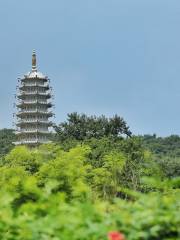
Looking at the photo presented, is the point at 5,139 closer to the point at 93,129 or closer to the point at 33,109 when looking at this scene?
the point at 33,109

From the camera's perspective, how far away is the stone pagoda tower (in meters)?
61.7

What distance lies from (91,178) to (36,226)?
30838 mm

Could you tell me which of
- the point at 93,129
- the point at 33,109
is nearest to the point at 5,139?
the point at 33,109

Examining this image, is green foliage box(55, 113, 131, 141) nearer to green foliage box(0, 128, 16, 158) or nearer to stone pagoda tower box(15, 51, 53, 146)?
stone pagoda tower box(15, 51, 53, 146)

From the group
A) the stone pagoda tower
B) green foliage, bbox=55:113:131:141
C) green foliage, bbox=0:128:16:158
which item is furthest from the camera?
green foliage, bbox=0:128:16:158

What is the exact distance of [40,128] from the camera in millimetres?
62438

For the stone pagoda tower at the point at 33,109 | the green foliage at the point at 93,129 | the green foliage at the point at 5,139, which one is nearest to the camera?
the green foliage at the point at 93,129

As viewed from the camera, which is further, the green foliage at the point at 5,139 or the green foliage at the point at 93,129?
the green foliage at the point at 5,139

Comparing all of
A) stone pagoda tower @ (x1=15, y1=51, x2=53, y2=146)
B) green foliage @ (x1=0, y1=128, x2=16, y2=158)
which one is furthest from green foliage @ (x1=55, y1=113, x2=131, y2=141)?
green foliage @ (x1=0, y1=128, x2=16, y2=158)

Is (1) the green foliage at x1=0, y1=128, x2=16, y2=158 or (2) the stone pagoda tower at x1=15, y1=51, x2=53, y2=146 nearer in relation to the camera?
(2) the stone pagoda tower at x1=15, y1=51, x2=53, y2=146

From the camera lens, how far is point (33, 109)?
209 ft

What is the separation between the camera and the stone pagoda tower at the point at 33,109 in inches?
2430

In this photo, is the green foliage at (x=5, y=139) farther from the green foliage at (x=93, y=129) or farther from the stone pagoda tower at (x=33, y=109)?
the green foliage at (x=93, y=129)

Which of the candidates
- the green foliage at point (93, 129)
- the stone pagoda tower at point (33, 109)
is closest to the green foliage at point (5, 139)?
the stone pagoda tower at point (33, 109)
